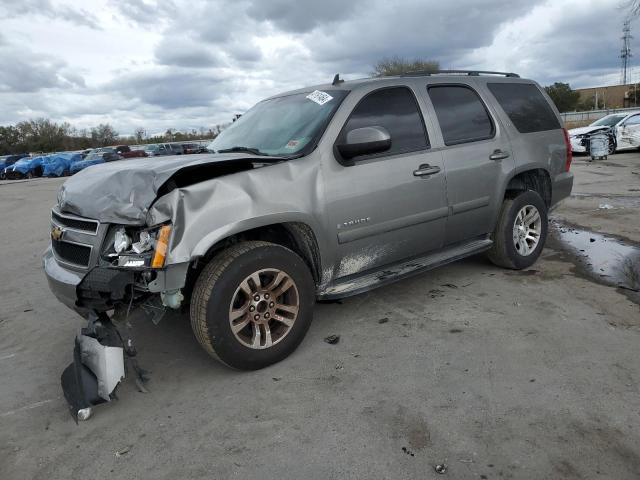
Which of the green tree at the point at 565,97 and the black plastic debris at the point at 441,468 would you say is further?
the green tree at the point at 565,97

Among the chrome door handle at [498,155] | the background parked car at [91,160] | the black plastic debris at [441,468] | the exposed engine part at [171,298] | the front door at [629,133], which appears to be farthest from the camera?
the background parked car at [91,160]

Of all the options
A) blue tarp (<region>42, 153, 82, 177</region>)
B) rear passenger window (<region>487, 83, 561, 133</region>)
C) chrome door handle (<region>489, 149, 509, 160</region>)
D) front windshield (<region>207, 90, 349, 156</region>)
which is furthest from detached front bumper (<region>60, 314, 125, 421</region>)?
blue tarp (<region>42, 153, 82, 177</region>)

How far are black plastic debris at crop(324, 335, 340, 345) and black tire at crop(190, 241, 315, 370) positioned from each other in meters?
0.40

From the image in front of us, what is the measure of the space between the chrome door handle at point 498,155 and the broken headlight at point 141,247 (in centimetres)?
311

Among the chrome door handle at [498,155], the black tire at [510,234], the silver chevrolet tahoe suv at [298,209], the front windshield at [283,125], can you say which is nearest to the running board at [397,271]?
the silver chevrolet tahoe suv at [298,209]

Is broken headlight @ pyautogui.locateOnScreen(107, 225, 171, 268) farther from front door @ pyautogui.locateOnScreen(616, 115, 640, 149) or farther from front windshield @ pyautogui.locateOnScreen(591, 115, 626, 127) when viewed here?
front windshield @ pyautogui.locateOnScreen(591, 115, 626, 127)

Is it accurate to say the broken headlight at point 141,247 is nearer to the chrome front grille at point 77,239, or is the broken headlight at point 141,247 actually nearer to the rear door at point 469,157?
the chrome front grille at point 77,239

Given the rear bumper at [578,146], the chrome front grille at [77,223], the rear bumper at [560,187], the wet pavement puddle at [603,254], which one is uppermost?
the chrome front grille at [77,223]

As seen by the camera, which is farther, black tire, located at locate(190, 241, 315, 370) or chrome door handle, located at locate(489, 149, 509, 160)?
chrome door handle, located at locate(489, 149, 509, 160)

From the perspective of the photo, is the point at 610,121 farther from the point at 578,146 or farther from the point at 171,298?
the point at 171,298

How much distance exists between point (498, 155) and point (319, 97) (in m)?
1.84

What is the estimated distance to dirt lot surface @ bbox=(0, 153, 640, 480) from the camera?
93.5 inches

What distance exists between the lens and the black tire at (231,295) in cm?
299

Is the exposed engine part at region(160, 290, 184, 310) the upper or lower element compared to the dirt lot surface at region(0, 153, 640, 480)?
upper
